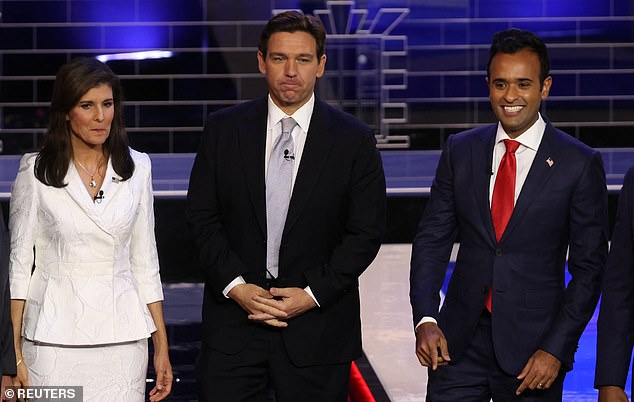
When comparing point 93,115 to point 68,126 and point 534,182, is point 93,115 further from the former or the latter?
point 534,182

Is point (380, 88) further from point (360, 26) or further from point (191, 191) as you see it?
point (191, 191)

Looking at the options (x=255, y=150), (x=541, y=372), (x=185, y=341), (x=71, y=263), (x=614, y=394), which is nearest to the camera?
(x=614, y=394)

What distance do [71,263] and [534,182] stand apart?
4.04ft

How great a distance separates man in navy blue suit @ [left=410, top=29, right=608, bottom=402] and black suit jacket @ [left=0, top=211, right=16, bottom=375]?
1.04m

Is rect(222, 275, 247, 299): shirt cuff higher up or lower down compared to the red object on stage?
higher up

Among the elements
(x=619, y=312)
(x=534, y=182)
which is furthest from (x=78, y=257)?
(x=619, y=312)

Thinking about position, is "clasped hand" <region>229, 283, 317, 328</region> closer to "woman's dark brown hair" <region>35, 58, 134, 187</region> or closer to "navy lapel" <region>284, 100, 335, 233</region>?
"navy lapel" <region>284, 100, 335, 233</region>

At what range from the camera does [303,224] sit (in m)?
3.16

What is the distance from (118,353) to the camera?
10.3 ft

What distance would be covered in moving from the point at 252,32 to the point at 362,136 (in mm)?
7564

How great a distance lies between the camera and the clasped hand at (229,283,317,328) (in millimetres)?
3117

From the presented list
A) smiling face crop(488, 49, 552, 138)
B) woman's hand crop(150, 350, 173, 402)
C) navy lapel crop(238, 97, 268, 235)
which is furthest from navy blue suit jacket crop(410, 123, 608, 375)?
woman's hand crop(150, 350, 173, 402)

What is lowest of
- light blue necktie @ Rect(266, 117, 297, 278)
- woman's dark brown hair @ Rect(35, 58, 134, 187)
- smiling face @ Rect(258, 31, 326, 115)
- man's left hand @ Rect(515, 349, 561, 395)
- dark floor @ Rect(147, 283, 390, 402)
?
dark floor @ Rect(147, 283, 390, 402)

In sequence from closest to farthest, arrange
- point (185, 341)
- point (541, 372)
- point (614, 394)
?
point (614, 394) → point (541, 372) → point (185, 341)
